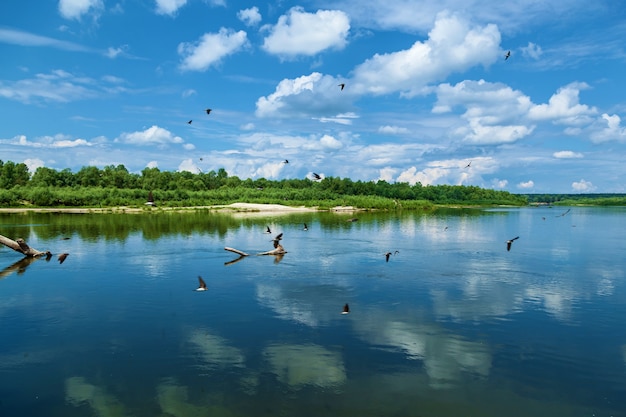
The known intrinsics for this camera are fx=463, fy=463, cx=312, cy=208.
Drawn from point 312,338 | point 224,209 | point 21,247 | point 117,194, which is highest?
point 117,194

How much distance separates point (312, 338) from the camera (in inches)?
865

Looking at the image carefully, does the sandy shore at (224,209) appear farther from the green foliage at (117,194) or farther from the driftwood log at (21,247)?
the driftwood log at (21,247)

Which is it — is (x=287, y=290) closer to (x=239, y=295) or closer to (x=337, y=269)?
(x=239, y=295)

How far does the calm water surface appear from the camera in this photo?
1619 cm

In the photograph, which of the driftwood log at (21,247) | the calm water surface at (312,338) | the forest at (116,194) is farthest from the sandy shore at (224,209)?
the calm water surface at (312,338)

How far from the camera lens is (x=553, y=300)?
1172 inches

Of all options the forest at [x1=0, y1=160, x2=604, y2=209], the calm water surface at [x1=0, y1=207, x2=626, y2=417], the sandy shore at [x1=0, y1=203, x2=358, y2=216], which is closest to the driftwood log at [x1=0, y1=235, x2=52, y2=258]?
the calm water surface at [x1=0, y1=207, x2=626, y2=417]

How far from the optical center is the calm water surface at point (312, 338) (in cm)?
1619

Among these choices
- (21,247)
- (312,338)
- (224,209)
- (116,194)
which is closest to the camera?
(312,338)

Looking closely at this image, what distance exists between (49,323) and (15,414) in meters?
10.5

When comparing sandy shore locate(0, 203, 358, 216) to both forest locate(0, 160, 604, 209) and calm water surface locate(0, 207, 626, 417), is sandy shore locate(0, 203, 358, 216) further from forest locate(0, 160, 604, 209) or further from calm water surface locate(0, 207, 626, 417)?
calm water surface locate(0, 207, 626, 417)

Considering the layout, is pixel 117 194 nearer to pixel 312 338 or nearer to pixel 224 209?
pixel 224 209

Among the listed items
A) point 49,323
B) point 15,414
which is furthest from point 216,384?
point 49,323

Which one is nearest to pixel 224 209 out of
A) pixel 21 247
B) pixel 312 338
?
pixel 21 247
